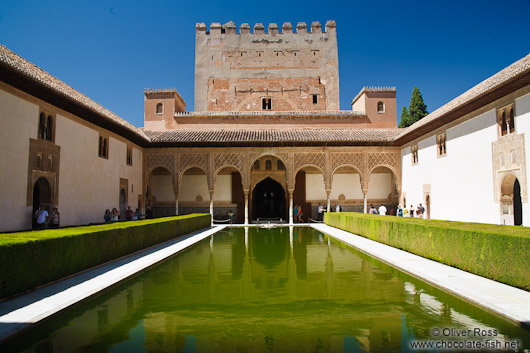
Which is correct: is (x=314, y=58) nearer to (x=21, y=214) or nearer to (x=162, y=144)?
(x=162, y=144)

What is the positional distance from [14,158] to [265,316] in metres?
9.01

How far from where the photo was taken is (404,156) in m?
19.6

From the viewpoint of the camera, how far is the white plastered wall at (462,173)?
12047 mm

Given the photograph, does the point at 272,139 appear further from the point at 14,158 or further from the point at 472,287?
the point at 472,287

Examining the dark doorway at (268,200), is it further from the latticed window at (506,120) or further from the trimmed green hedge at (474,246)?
the latticed window at (506,120)

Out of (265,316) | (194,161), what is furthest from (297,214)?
(265,316)

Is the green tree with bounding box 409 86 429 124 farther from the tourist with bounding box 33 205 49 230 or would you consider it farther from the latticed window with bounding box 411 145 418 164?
the tourist with bounding box 33 205 49 230

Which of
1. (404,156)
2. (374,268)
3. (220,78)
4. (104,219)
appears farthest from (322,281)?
(220,78)

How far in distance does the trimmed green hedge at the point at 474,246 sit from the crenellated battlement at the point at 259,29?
70.2 ft

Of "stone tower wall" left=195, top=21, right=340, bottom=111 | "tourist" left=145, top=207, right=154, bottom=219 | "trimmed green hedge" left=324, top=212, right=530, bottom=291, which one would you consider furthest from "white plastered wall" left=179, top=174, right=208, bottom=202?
"trimmed green hedge" left=324, top=212, right=530, bottom=291

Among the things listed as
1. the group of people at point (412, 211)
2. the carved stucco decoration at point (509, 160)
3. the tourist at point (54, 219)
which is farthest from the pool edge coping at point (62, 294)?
the group of people at point (412, 211)

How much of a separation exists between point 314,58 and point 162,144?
1367 centimetres

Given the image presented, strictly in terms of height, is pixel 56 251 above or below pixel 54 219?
below

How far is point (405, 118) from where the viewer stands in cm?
3525
